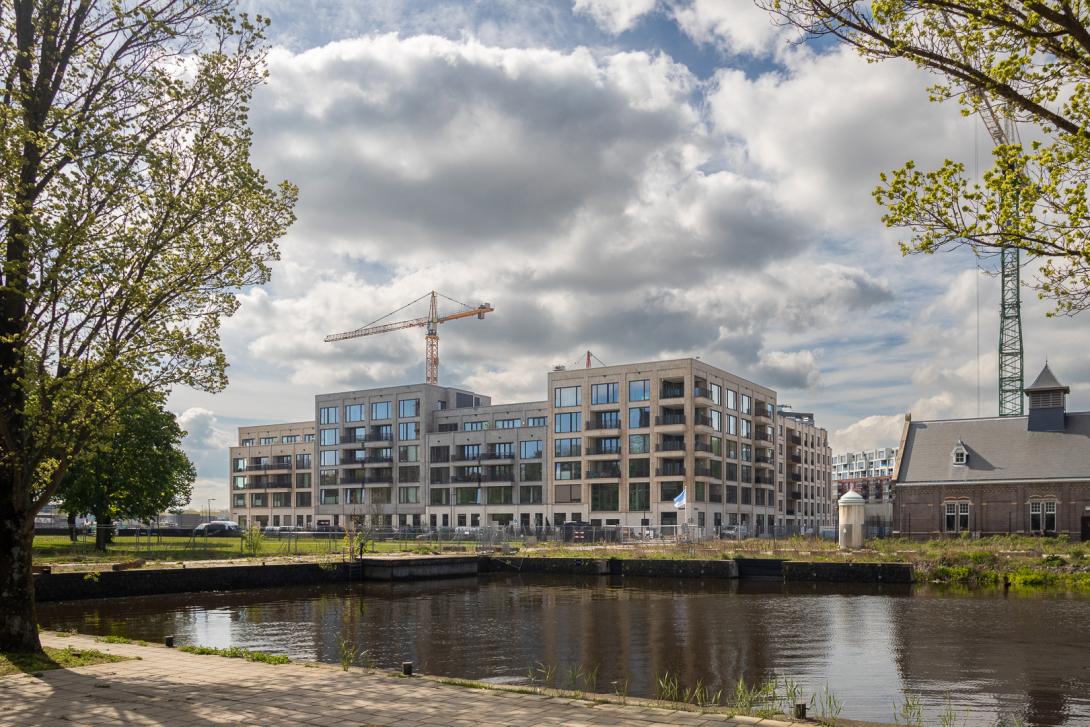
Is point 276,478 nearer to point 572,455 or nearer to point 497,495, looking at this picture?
point 497,495

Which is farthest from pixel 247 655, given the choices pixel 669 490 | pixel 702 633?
pixel 669 490

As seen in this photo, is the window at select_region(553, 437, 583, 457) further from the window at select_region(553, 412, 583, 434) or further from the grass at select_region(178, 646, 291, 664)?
the grass at select_region(178, 646, 291, 664)

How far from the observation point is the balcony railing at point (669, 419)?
264 feet

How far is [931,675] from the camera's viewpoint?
19.7 m

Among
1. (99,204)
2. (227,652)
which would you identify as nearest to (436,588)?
(227,652)

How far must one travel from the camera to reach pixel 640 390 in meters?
82.6

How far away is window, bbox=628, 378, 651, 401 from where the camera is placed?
82.1 metres

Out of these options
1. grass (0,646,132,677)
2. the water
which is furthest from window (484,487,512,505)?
grass (0,646,132,677)

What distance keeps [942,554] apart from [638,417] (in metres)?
39.0

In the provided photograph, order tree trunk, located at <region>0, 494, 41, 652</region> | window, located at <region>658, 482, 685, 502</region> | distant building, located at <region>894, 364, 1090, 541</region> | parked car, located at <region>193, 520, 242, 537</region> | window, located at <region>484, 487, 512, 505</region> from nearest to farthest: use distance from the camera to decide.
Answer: tree trunk, located at <region>0, 494, 41, 652</region> → distant building, located at <region>894, 364, 1090, 541</region> → window, located at <region>658, 482, 685, 502</region> → parked car, located at <region>193, 520, 242, 537</region> → window, located at <region>484, 487, 512, 505</region>

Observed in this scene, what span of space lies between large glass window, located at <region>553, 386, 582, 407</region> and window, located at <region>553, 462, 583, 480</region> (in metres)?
5.77

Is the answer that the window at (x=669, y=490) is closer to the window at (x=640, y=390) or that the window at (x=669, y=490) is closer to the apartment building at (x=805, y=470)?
the window at (x=640, y=390)

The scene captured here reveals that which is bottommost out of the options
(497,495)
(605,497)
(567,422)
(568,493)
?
(497,495)

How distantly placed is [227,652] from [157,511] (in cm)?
4515
